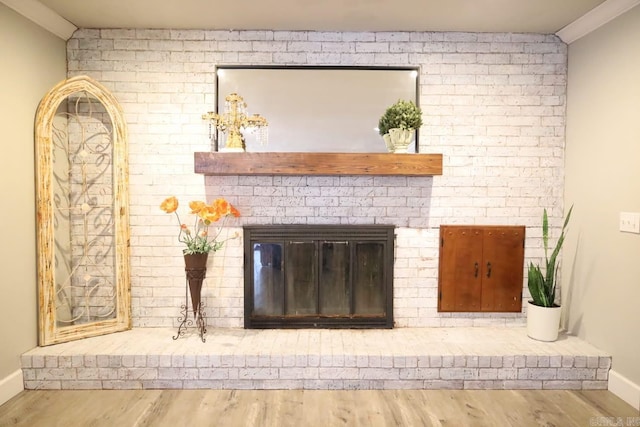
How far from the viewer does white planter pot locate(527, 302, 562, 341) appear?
2.95 m

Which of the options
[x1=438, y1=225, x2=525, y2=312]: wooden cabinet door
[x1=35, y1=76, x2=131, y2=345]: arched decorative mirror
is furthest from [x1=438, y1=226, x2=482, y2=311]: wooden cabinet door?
[x1=35, y1=76, x2=131, y2=345]: arched decorative mirror

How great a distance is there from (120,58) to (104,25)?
25cm

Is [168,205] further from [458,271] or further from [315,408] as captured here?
[458,271]

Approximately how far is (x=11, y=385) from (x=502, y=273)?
352 centimetres

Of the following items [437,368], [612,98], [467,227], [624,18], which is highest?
[624,18]

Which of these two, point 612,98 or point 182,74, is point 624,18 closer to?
point 612,98

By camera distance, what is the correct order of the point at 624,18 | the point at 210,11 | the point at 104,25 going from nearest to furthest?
the point at 624,18
the point at 210,11
the point at 104,25

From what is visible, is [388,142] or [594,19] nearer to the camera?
[594,19]

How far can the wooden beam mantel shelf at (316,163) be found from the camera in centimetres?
300

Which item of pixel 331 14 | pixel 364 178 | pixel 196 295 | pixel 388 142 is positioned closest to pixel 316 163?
pixel 364 178

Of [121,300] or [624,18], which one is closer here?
[624,18]

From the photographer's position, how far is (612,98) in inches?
108

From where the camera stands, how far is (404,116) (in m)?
2.97

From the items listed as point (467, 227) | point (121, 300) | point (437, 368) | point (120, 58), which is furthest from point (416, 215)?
point (120, 58)
